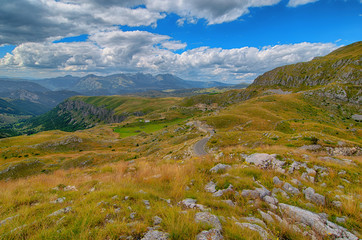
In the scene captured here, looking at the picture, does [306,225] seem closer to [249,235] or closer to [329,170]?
[249,235]

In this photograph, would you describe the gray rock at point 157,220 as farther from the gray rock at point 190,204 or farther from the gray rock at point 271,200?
the gray rock at point 271,200

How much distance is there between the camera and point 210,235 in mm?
3705

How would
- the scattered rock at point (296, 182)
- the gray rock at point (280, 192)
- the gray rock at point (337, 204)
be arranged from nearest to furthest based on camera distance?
1. the gray rock at point (337, 204)
2. the gray rock at point (280, 192)
3. the scattered rock at point (296, 182)

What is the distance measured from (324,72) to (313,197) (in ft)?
675

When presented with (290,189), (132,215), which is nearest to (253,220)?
(290,189)

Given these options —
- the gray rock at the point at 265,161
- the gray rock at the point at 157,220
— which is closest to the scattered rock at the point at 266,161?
the gray rock at the point at 265,161

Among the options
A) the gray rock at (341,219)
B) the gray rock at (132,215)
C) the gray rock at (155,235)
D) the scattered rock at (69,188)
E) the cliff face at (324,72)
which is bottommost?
the scattered rock at (69,188)

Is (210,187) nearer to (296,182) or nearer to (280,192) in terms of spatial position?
(280,192)

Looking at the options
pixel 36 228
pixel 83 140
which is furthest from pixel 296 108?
pixel 83 140

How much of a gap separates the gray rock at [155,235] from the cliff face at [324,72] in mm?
171099

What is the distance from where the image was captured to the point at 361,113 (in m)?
78.6

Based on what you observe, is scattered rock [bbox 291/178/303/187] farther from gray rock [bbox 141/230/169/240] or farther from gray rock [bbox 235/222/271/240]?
gray rock [bbox 141/230/169/240]

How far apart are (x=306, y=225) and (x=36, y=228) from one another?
7765 millimetres

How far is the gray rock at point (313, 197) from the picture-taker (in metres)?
6.08
